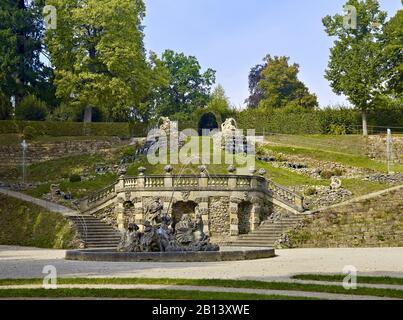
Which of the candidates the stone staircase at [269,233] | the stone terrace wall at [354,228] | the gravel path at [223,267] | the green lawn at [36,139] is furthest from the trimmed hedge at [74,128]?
the gravel path at [223,267]

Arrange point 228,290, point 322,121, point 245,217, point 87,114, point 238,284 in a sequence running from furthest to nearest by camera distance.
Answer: point 322,121
point 87,114
point 245,217
point 238,284
point 228,290

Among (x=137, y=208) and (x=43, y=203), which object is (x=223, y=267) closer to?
(x=137, y=208)

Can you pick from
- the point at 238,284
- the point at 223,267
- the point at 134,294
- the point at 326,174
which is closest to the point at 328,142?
the point at 326,174

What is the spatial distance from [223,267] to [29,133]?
133 feet

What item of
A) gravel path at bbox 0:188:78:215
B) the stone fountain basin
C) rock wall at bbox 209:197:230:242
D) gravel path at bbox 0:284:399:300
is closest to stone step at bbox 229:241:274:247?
rock wall at bbox 209:197:230:242

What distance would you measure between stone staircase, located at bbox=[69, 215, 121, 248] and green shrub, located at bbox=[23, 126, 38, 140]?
20415 millimetres

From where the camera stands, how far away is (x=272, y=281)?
20.4 m

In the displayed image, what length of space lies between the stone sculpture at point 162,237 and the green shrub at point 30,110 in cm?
3713

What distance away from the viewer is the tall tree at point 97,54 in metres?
65.3

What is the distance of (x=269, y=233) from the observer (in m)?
41.6

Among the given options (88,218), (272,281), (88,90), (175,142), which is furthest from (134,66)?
(272,281)

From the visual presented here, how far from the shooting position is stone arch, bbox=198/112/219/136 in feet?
259

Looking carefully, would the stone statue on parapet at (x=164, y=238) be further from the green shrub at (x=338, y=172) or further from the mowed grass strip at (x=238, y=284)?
the green shrub at (x=338, y=172)

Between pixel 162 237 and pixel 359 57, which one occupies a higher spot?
pixel 359 57
